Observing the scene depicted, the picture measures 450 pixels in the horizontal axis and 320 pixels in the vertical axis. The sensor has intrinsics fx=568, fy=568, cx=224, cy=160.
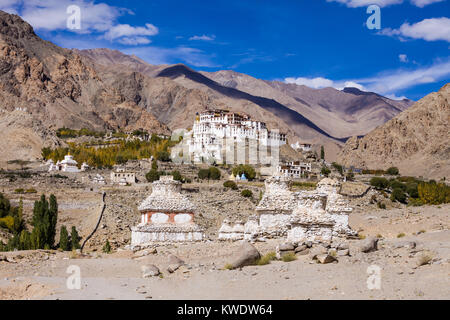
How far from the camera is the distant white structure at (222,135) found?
132 m

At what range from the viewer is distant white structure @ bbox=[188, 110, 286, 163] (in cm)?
13188

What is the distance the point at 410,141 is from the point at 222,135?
71.9 meters

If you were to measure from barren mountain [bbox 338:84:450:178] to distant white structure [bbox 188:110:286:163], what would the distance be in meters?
41.7

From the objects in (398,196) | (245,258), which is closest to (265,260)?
(245,258)

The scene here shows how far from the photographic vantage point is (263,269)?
14867mm

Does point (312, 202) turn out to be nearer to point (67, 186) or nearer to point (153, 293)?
point (153, 293)

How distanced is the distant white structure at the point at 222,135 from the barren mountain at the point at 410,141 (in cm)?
4172

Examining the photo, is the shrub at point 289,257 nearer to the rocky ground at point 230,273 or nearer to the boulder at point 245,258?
the rocky ground at point 230,273

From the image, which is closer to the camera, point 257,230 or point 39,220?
point 257,230

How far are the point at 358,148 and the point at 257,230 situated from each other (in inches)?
7034

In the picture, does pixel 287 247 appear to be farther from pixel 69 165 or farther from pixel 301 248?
pixel 69 165

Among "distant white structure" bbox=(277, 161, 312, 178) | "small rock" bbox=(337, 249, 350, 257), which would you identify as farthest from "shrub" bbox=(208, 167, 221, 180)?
"small rock" bbox=(337, 249, 350, 257)

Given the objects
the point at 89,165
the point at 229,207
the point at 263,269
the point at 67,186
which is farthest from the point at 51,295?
the point at 89,165
